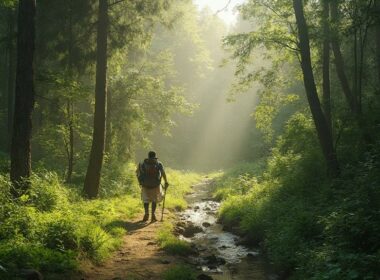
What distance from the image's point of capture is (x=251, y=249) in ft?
35.0

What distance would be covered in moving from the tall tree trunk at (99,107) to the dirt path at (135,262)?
3586 millimetres

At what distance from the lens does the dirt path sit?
7.68m

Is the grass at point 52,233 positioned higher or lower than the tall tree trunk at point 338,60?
lower

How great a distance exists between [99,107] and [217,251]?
6880 mm

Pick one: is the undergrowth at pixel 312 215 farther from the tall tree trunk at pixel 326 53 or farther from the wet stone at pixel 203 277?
the wet stone at pixel 203 277

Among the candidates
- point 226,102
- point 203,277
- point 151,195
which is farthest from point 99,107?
point 203,277

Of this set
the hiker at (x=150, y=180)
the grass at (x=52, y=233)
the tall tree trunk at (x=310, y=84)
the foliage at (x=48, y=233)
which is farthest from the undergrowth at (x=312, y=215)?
the foliage at (x=48, y=233)

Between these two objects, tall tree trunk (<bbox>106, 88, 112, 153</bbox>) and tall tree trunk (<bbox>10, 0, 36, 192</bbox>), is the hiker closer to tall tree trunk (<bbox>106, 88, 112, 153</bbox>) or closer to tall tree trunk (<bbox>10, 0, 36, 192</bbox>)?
tall tree trunk (<bbox>10, 0, 36, 192</bbox>)

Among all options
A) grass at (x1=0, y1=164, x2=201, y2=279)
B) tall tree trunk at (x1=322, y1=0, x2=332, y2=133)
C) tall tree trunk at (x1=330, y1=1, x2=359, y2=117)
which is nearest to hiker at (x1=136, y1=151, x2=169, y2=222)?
grass at (x1=0, y1=164, x2=201, y2=279)

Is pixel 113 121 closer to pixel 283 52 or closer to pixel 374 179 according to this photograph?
pixel 283 52

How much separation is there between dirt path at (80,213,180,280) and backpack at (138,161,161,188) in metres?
1.91

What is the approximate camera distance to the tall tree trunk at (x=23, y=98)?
10047mm

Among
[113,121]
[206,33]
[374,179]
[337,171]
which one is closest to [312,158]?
[337,171]

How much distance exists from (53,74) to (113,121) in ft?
26.9
